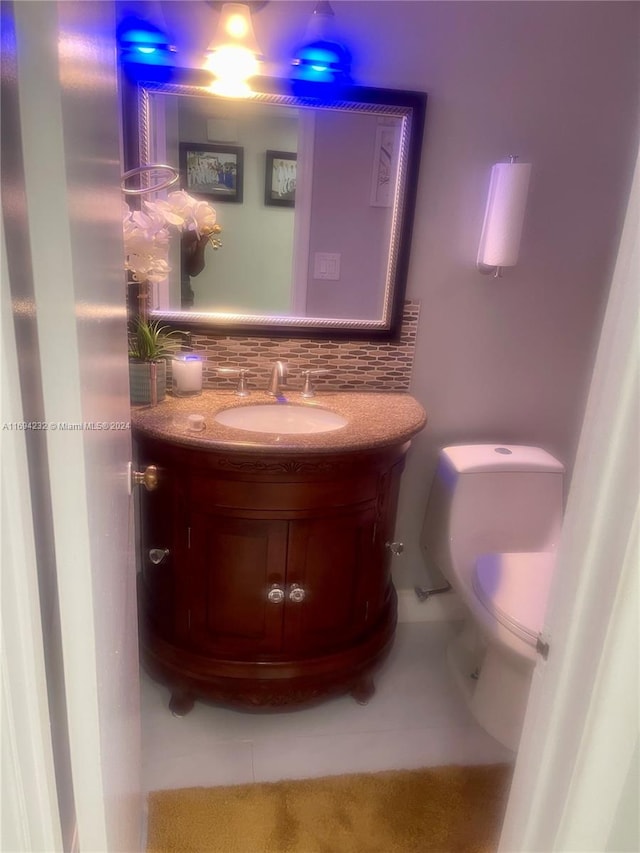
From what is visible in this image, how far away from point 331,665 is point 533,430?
1.03m

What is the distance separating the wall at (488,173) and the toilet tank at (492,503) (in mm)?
189

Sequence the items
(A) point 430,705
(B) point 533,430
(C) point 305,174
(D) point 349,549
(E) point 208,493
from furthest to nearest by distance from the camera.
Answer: (B) point 533,430 → (A) point 430,705 → (C) point 305,174 → (D) point 349,549 → (E) point 208,493

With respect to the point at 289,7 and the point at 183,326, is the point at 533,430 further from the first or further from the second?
the point at 289,7

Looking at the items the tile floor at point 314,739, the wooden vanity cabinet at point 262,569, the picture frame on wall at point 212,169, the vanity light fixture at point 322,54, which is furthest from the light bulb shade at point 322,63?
the tile floor at point 314,739

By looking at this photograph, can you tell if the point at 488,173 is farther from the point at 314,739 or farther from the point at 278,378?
the point at 314,739

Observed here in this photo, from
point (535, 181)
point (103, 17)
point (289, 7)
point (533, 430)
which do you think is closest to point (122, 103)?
point (289, 7)

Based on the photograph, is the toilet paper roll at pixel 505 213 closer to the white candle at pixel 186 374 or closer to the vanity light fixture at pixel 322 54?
the vanity light fixture at pixel 322 54

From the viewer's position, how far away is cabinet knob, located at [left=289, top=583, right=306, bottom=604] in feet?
4.89

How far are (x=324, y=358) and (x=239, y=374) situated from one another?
27 cm

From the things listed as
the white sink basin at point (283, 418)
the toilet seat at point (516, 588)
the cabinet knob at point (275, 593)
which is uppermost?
the white sink basin at point (283, 418)

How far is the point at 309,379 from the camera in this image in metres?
1.73

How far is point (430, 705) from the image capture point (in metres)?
1.75

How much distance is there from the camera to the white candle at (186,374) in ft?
5.27

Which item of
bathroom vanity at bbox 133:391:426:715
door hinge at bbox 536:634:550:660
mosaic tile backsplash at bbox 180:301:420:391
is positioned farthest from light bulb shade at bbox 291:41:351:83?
door hinge at bbox 536:634:550:660
